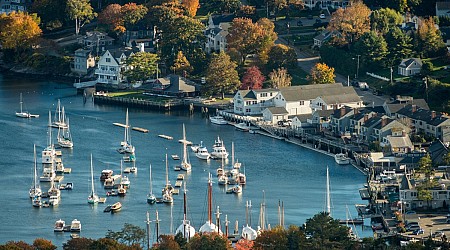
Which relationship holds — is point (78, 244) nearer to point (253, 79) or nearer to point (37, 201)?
point (37, 201)

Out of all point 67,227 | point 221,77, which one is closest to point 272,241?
point 67,227

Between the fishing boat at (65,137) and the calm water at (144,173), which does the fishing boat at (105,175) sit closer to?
the calm water at (144,173)

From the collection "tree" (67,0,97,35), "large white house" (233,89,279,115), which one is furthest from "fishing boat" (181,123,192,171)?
"tree" (67,0,97,35)

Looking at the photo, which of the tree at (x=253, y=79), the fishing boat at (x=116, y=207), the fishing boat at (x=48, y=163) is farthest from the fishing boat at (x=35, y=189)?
the tree at (x=253, y=79)

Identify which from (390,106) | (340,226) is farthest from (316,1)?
(340,226)

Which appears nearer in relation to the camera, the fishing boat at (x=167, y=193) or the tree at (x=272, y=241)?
the tree at (x=272, y=241)

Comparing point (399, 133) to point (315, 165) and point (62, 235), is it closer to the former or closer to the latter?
point (315, 165)

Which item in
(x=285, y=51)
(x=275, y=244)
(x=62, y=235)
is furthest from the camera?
(x=285, y=51)
